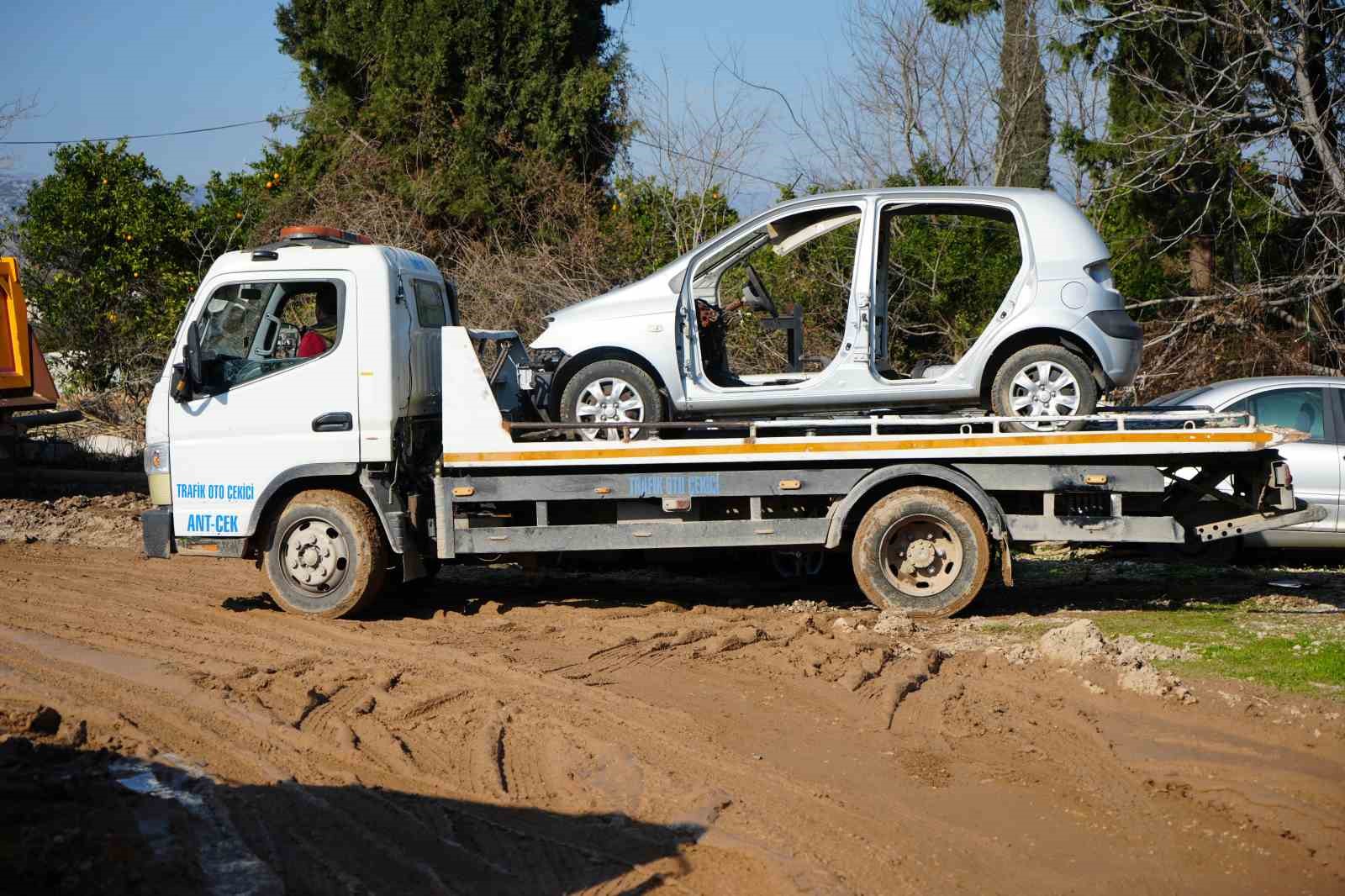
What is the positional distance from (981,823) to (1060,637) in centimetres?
258

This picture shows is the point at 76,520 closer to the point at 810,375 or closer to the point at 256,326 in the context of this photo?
the point at 256,326

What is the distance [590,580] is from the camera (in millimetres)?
10406

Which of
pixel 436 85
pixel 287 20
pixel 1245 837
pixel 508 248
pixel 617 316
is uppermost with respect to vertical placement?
pixel 287 20

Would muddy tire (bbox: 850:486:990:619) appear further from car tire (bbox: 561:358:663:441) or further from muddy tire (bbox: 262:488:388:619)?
muddy tire (bbox: 262:488:388:619)

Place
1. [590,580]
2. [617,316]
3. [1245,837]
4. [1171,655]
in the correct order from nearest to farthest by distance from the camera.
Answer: [1245,837]
[1171,655]
[617,316]
[590,580]

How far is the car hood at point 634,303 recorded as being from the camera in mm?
8461

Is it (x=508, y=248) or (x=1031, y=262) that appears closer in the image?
(x=1031, y=262)

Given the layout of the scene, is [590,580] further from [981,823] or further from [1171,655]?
[981,823]

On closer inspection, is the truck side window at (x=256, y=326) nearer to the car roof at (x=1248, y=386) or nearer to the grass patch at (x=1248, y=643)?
the grass patch at (x=1248, y=643)

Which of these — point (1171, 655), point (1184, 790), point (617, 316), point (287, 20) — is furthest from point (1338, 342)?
point (287, 20)

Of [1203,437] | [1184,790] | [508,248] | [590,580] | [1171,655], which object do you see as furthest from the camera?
[508,248]

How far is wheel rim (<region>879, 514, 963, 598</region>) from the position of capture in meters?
8.25

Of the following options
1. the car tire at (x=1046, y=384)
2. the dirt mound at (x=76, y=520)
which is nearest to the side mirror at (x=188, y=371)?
the dirt mound at (x=76, y=520)

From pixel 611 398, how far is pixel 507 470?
85 centimetres
